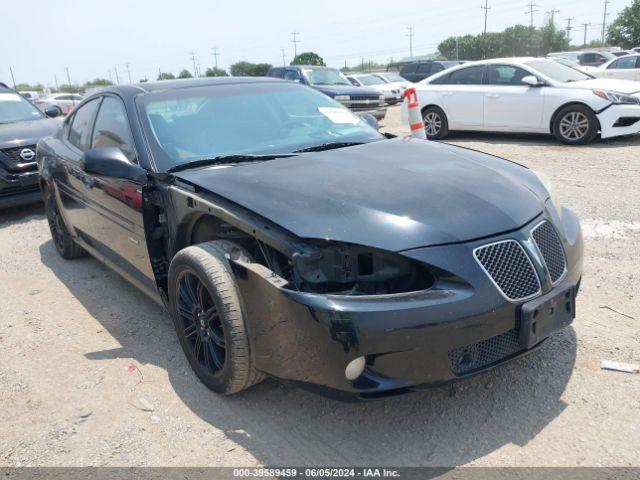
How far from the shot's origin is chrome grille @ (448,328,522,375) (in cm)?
236

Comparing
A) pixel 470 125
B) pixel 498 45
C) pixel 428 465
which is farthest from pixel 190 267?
→ pixel 498 45

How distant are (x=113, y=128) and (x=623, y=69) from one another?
1590cm

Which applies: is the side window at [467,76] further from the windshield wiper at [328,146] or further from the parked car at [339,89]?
the windshield wiper at [328,146]

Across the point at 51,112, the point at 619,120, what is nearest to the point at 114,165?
the point at 51,112

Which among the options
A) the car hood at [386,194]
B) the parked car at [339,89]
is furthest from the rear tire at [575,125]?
the car hood at [386,194]

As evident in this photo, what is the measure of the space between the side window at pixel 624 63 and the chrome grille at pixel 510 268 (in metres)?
16.3

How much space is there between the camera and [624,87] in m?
9.28

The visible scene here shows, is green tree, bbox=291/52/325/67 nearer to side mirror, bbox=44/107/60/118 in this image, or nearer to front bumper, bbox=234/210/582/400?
side mirror, bbox=44/107/60/118

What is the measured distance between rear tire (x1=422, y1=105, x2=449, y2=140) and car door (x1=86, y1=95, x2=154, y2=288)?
785 cm

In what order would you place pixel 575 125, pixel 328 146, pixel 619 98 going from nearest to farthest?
pixel 328 146 < pixel 619 98 < pixel 575 125

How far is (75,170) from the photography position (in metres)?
4.41

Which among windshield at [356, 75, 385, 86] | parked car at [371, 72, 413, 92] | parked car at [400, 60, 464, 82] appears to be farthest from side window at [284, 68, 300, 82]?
parked car at [400, 60, 464, 82]

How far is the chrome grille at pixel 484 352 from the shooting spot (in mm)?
2357

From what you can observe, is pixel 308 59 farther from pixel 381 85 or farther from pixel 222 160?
pixel 222 160
